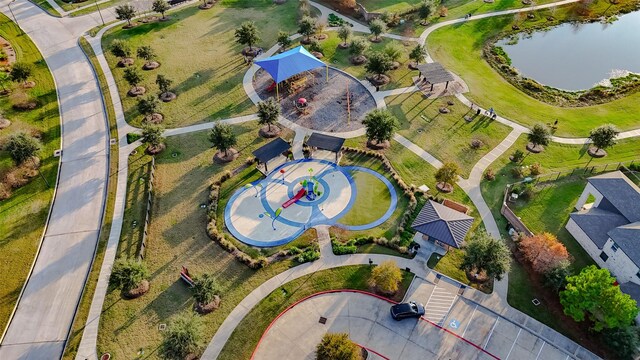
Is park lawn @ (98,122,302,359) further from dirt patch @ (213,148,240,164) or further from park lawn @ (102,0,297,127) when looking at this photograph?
park lawn @ (102,0,297,127)

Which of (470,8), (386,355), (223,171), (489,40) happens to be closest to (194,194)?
(223,171)

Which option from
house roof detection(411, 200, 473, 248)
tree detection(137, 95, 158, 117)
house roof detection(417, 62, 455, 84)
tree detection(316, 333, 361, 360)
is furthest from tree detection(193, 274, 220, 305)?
house roof detection(417, 62, 455, 84)

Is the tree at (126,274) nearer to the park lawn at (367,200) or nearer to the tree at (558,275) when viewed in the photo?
the park lawn at (367,200)

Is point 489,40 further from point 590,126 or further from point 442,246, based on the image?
point 442,246

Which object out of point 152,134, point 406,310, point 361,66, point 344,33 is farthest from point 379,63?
point 406,310

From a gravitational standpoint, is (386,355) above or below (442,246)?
below

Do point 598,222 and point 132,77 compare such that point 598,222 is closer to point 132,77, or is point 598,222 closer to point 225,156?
point 225,156
